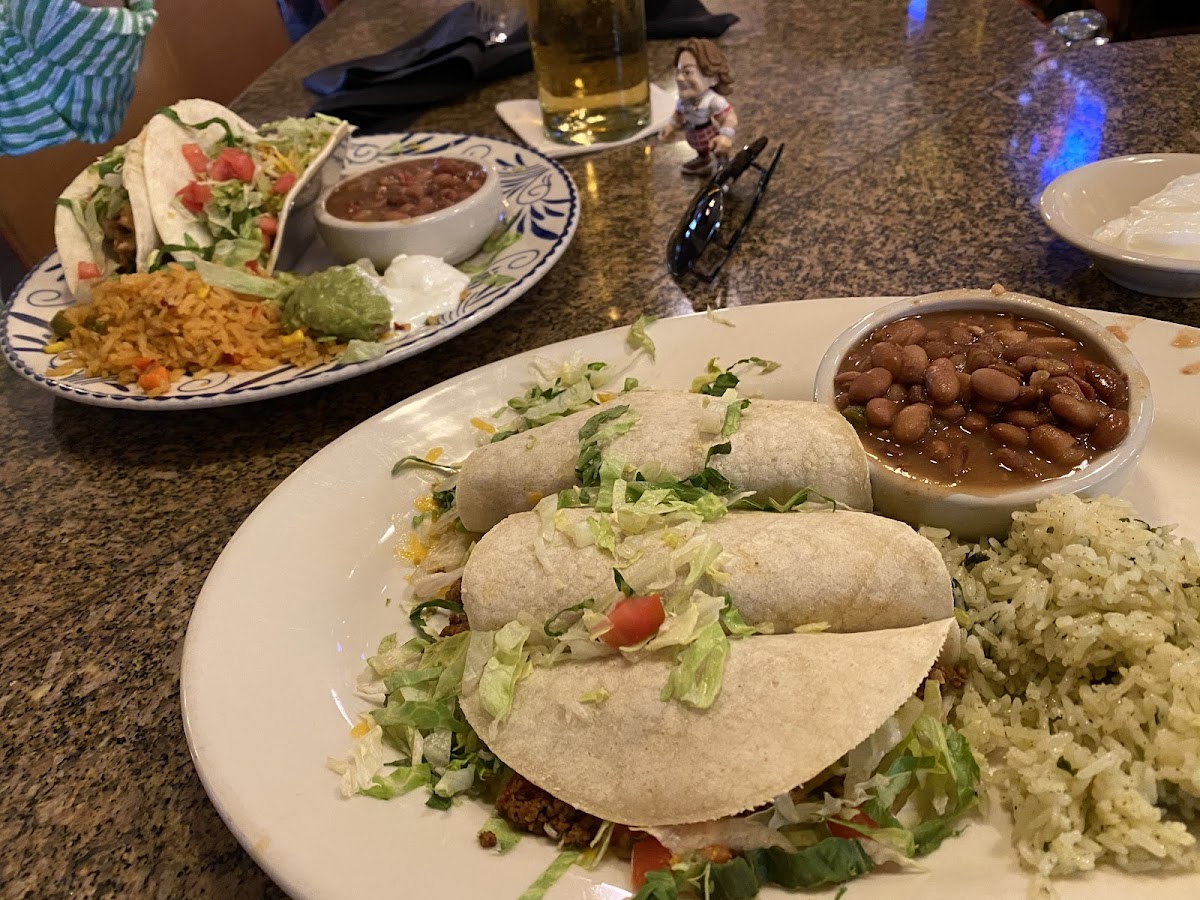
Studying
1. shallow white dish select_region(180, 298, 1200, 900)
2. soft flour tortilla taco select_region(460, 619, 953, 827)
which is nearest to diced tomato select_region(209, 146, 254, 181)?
shallow white dish select_region(180, 298, 1200, 900)

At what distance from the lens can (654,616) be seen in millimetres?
1222

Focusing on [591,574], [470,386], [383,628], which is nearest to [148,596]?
[383,628]

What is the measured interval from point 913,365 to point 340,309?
4.29 feet

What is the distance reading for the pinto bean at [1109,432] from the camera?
1384mm

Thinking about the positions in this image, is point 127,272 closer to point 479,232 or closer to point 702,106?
point 479,232

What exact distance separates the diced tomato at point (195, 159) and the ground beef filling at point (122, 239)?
23 cm

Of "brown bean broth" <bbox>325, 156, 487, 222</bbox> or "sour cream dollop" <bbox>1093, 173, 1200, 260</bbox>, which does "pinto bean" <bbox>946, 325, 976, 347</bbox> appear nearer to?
"sour cream dollop" <bbox>1093, 173, 1200, 260</bbox>

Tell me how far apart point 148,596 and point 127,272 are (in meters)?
1.27

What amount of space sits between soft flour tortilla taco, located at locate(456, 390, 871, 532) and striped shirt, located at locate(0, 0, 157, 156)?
234 cm

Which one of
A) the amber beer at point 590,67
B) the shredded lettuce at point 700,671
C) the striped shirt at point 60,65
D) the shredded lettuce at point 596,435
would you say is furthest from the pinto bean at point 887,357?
the striped shirt at point 60,65

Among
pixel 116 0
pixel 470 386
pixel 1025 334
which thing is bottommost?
pixel 470 386

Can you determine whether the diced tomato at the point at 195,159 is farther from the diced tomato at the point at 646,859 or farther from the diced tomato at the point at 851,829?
the diced tomato at the point at 851,829

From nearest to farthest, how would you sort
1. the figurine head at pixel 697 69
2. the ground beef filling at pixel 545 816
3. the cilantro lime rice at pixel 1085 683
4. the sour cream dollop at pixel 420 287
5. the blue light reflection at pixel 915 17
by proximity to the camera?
the cilantro lime rice at pixel 1085 683 → the ground beef filling at pixel 545 816 → the sour cream dollop at pixel 420 287 → the figurine head at pixel 697 69 → the blue light reflection at pixel 915 17

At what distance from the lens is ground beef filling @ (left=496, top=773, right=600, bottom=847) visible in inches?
44.1
